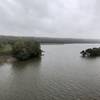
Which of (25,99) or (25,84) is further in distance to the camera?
(25,84)

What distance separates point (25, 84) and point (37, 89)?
3.90m

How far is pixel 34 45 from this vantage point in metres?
69.0

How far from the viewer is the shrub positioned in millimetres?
60469

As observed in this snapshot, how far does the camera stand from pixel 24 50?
62219 millimetres

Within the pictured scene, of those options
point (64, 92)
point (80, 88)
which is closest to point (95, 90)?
point (80, 88)

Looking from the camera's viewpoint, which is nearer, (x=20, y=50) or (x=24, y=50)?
(x=20, y=50)

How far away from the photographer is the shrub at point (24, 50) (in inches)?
2381

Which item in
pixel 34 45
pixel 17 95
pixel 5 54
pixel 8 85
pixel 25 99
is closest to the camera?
pixel 25 99

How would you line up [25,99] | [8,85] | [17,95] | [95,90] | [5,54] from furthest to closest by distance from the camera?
[5,54] → [8,85] → [95,90] → [17,95] → [25,99]

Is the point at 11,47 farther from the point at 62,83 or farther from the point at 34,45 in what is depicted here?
the point at 62,83

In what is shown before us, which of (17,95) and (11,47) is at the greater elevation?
(11,47)

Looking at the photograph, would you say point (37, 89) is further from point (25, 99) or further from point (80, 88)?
point (80, 88)

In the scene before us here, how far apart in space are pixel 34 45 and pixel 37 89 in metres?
44.3

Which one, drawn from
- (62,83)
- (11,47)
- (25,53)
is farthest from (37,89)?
(11,47)
